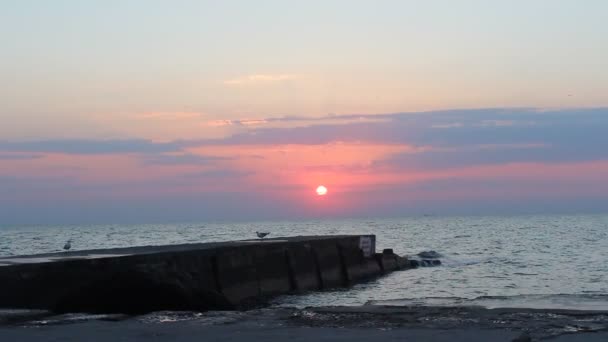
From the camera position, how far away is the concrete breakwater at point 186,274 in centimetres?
1393

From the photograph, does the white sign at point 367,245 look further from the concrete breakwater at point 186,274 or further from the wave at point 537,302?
the wave at point 537,302

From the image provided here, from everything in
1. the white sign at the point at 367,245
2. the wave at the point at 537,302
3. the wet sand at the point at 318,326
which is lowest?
the wave at the point at 537,302

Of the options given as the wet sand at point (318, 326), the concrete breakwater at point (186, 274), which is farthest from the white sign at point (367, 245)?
the wet sand at point (318, 326)

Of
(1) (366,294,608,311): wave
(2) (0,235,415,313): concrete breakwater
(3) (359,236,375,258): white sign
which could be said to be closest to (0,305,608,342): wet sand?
(2) (0,235,415,313): concrete breakwater

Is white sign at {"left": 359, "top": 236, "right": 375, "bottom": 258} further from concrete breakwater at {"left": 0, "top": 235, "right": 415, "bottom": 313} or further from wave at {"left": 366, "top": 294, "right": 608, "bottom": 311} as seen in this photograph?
wave at {"left": 366, "top": 294, "right": 608, "bottom": 311}

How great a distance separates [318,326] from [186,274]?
720cm

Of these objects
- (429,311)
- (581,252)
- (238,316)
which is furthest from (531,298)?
(581,252)

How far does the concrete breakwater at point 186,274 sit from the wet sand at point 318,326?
1009 millimetres

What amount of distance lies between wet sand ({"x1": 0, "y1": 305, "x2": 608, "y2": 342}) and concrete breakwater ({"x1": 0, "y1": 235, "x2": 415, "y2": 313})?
39.7 inches

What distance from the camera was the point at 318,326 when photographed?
38.4ft

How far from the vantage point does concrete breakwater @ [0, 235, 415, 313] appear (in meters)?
13.9

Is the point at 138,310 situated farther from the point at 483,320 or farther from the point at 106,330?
the point at 483,320

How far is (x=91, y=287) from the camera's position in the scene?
14.1 metres

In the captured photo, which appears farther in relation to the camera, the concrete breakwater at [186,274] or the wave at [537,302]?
the wave at [537,302]
